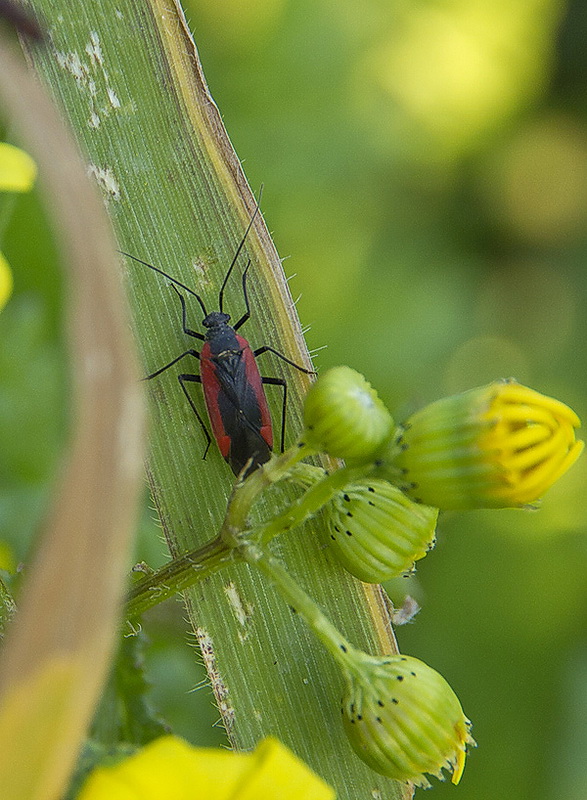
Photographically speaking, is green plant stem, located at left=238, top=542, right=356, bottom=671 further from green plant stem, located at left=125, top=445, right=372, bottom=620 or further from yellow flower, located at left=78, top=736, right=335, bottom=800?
yellow flower, located at left=78, top=736, right=335, bottom=800

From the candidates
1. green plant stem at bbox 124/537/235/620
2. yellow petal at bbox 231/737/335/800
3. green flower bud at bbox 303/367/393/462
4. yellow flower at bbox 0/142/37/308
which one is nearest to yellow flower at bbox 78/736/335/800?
yellow petal at bbox 231/737/335/800

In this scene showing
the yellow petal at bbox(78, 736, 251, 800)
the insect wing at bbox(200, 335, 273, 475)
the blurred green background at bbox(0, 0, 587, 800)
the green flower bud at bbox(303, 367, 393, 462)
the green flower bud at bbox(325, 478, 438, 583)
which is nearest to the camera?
the yellow petal at bbox(78, 736, 251, 800)

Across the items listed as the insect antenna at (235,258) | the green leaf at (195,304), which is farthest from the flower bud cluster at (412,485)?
the insect antenna at (235,258)

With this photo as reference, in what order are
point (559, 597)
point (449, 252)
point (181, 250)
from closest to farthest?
point (181, 250) → point (559, 597) → point (449, 252)

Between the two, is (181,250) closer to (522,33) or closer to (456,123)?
(456,123)

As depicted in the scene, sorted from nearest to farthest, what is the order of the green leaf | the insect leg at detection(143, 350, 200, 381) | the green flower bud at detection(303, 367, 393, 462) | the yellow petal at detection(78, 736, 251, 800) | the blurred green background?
the yellow petal at detection(78, 736, 251, 800) < the green flower bud at detection(303, 367, 393, 462) < the green leaf < the insect leg at detection(143, 350, 200, 381) < the blurred green background

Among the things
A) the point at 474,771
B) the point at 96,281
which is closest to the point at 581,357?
the point at 474,771
